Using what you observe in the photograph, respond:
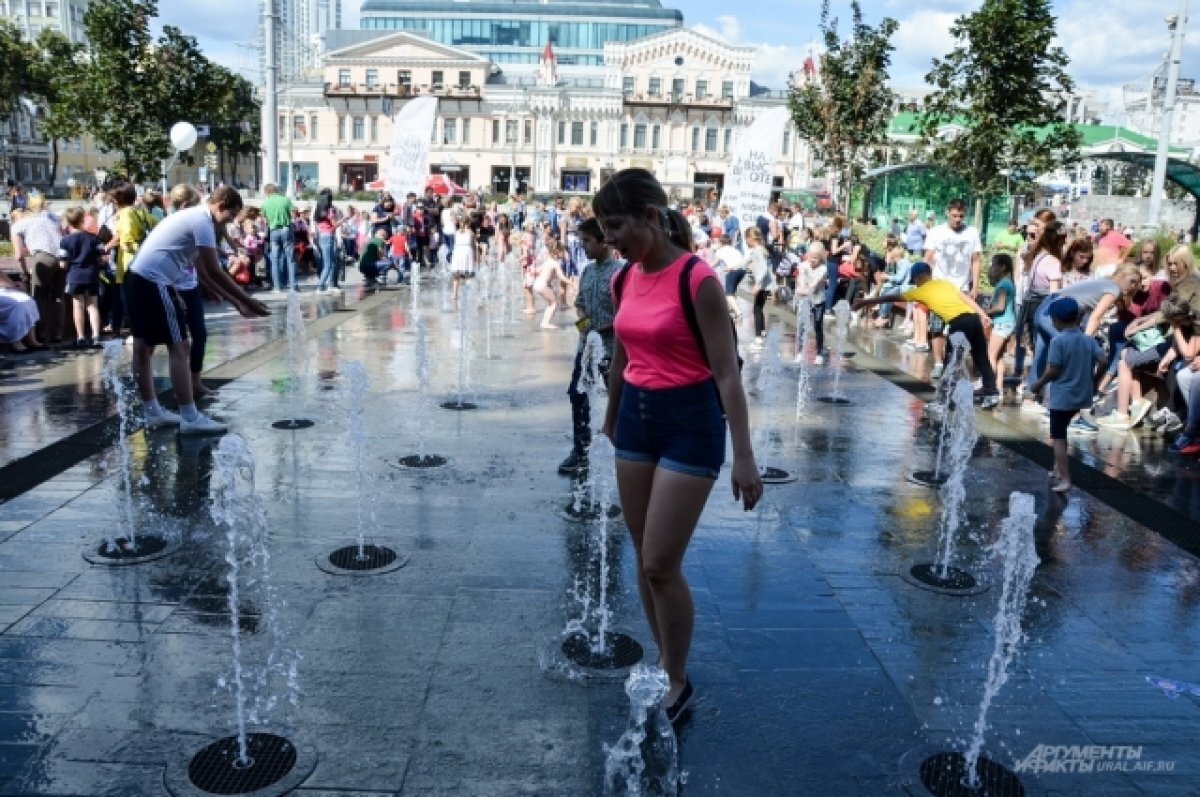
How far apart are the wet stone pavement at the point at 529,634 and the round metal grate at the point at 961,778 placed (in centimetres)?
6

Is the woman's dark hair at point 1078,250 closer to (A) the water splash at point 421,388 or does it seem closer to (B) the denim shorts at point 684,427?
(A) the water splash at point 421,388

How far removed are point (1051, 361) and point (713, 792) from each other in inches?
187

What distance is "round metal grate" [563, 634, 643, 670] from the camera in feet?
12.8

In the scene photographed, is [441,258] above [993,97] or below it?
below

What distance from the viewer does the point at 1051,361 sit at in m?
6.65

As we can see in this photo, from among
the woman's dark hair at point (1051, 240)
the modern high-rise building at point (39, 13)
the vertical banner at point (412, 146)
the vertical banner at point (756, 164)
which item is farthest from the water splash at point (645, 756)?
the modern high-rise building at point (39, 13)

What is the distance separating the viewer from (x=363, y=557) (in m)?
4.93

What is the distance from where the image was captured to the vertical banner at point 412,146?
16.2m

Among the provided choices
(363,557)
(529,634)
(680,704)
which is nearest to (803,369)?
(363,557)

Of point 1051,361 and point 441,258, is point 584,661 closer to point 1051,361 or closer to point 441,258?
point 1051,361

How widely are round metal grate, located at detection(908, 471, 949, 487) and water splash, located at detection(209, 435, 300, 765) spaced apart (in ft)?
14.1

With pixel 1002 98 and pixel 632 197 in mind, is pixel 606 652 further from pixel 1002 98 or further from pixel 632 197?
pixel 1002 98

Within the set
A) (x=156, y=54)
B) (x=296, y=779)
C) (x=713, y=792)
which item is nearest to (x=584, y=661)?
(x=713, y=792)

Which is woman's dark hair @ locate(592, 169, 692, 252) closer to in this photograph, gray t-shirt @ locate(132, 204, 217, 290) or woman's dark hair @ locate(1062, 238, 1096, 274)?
gray t-shirt @ locate(132, 204, 217, 290)
